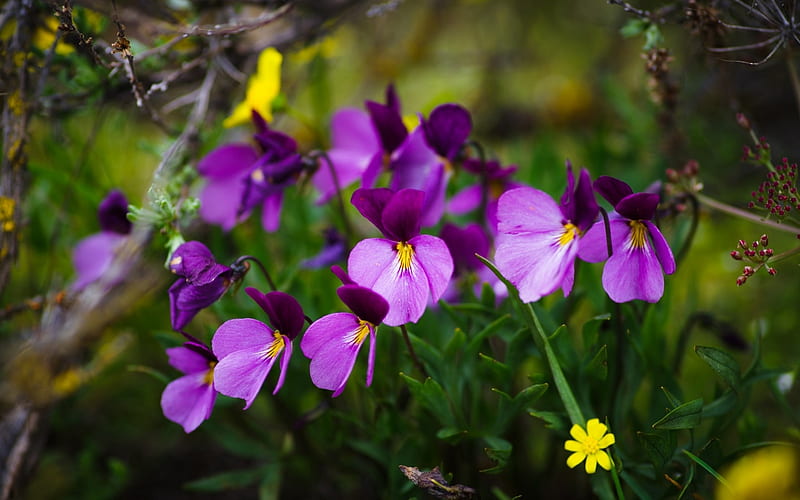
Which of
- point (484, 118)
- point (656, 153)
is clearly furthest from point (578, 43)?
point (656, 153)

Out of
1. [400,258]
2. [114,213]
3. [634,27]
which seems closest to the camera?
[400,258]

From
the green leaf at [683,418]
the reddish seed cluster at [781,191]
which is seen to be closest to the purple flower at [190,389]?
the green leaf at [683,418]

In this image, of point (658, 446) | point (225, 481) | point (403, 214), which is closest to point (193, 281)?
point (403, 214)

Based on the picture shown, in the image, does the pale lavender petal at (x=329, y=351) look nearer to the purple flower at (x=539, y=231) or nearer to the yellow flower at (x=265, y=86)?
the purple flower at (x=539, y=231)

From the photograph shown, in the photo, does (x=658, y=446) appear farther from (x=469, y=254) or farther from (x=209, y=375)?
(x=209, y=375)

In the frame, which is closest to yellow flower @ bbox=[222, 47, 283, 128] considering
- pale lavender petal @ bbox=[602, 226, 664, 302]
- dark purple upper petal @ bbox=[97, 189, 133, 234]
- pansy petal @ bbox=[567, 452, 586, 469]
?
dark purple upper petal @ bbox=[97, 189, 133, 234]
